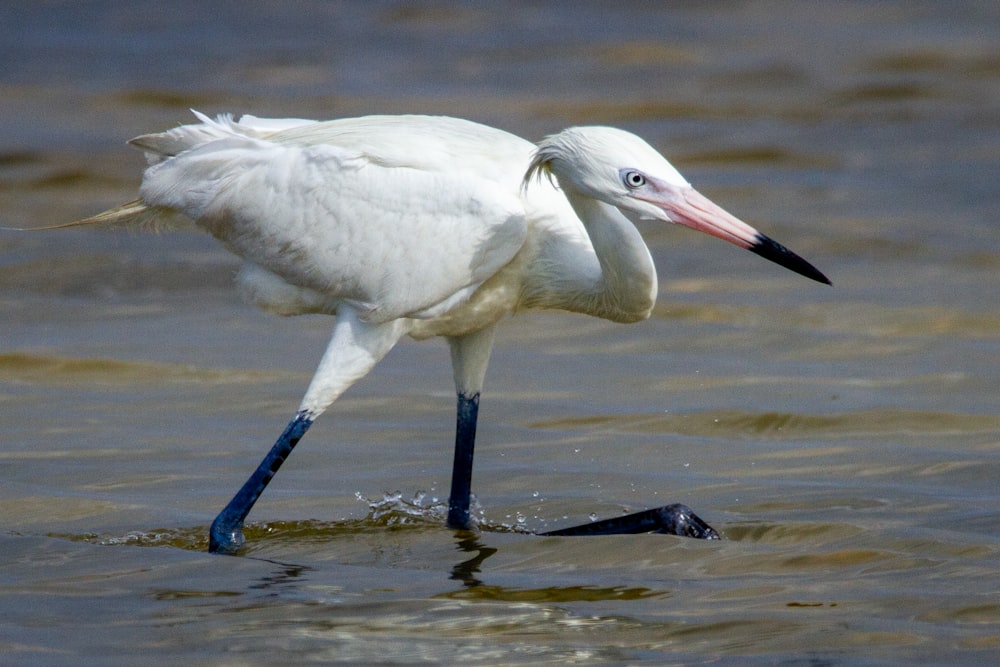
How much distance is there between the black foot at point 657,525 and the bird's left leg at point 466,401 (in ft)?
1.43

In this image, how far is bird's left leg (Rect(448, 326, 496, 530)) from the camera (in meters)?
6.55

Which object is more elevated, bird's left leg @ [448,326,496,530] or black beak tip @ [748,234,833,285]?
black beak tip @ [748,234,833,285]

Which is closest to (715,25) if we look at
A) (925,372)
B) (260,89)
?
(260,89)

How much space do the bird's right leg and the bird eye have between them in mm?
1066

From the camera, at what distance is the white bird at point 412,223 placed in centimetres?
582

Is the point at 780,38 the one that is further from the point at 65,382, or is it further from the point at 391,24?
the point at 65,382

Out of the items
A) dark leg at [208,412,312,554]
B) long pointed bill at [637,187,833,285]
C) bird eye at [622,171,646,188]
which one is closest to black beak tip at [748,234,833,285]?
long pointed bill at [637,187,833,285]

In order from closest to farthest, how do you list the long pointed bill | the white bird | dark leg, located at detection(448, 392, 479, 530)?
1. the long pointed bill
2. the white bird
3. dark leg, located at detection(448, 392, 479, 530)

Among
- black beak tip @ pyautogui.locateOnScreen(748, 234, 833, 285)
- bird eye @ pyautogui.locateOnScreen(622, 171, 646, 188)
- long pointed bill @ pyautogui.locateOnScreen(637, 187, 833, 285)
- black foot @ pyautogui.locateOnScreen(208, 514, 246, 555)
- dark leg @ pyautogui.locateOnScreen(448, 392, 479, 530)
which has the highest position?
bird eye @ pyautogui.locateOnScreen(622, 171, 646, 188)

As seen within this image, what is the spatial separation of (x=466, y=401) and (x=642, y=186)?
4.77 feet

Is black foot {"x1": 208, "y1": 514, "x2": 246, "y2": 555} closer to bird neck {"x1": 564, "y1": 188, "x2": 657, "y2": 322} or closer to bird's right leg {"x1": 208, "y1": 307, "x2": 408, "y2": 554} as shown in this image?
bird's right leg {"x1": 208, "y1": 307, "x2": 408, "y2": 554}

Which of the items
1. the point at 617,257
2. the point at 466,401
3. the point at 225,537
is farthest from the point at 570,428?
the point at 225,537

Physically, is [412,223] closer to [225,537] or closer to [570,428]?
[225,537]

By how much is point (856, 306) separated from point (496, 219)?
5265mm
